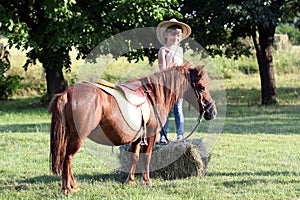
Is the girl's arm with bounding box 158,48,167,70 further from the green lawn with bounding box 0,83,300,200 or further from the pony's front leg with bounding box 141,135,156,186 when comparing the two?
the green lawn with bounding box 0,83,300,200

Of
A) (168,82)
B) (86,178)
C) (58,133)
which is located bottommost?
(86,178)

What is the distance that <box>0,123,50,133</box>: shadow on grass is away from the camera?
10812 mm

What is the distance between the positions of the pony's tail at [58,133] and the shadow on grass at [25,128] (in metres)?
5.79

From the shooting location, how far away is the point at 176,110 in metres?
6.87

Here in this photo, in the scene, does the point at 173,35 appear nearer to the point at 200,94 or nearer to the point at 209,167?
the point at 200,94

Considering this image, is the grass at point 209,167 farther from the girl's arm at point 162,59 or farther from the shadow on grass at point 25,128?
the girl's arm at point 162,59

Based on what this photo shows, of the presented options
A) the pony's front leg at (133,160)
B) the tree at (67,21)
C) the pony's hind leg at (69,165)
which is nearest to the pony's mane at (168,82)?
the pony's front leg at (133,160)

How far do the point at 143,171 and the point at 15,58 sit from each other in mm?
17942

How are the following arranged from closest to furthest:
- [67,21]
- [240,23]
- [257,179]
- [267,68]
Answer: [257,179], [67,21], [240,23], [267,68]

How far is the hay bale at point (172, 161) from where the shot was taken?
6059mm

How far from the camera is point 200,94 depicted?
583cm

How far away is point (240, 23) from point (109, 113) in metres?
10.7

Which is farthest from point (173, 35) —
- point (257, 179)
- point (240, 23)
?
point (240, 23)

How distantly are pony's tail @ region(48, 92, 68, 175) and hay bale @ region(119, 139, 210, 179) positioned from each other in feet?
4.09
